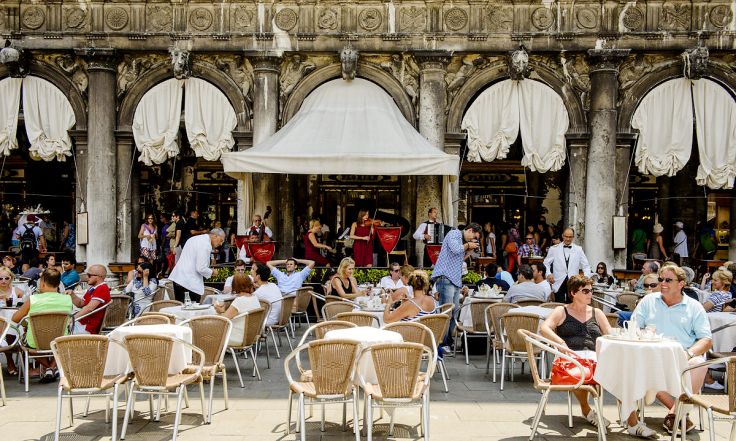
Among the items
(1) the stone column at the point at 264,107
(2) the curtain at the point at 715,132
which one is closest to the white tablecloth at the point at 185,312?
(1) the stone column at the point at 264,107

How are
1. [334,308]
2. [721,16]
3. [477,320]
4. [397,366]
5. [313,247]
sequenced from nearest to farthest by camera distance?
1. [397,366]
2. [334,308]
3. [477,320]
4. [313,247]
5. [721,16]

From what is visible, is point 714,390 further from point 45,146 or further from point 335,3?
point 45,146

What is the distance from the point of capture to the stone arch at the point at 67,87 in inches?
568

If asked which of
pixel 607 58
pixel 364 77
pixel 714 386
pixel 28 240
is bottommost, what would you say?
pixel 714 386

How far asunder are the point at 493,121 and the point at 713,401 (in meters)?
9.42

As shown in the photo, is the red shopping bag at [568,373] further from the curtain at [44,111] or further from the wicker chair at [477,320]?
the curtain at [44,111]

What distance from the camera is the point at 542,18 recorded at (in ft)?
45.8

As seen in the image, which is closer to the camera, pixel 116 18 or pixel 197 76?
pixel 116 18

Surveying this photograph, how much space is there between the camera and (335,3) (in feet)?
46.0

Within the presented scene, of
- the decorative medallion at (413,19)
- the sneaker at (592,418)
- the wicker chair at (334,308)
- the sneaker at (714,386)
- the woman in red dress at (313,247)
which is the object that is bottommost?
the sneaker at (714,386)

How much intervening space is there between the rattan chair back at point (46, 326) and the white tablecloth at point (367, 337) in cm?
309

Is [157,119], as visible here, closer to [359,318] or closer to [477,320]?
[477,320]

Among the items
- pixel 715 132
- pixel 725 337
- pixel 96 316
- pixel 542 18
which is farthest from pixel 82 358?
pixel 715 132

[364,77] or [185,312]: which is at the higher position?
[364,77]
